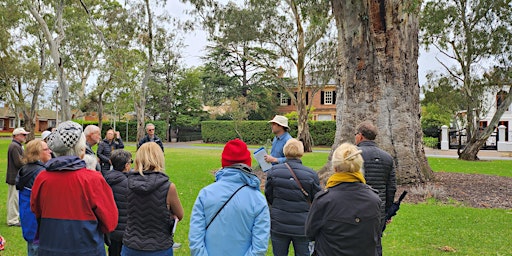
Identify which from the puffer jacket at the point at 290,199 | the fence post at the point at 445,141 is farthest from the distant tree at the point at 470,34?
the puffer jacket at the point at 290,199

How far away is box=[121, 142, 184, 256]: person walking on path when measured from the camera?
357 centimetres

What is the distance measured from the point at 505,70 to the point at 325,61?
36.9 feet

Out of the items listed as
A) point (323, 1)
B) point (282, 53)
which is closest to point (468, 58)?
point (282, 53)

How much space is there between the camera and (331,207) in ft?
10.0

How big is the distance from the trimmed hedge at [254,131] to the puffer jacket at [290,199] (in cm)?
3505

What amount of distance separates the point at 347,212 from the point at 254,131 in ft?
137

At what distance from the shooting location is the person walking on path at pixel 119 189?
14.2 ft

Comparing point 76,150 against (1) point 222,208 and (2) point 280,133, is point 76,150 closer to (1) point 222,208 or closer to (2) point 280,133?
(1) point 222,208

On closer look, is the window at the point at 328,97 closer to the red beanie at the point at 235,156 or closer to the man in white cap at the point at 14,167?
the man in white cap at the point at 14,167

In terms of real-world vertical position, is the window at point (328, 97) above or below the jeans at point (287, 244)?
above

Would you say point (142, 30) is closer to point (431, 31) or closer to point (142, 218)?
point (431, 31)

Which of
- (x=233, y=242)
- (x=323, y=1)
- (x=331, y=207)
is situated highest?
(x=323, y=1)

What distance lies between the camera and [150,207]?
3.57 meters

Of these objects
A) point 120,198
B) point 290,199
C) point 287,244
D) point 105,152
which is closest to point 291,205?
point 290,199
